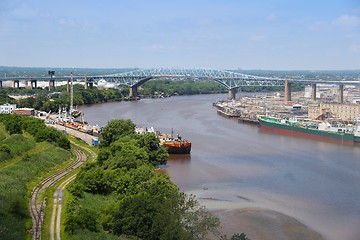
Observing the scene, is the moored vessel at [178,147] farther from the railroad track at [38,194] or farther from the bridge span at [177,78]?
the bridge span at [177,78]

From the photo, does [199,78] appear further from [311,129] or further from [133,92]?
[311,129]

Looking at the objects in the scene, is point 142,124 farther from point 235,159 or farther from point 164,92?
point 164,92

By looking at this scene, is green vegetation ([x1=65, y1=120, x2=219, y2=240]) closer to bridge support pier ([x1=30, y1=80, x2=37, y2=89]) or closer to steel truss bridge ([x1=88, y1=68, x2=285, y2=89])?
steel truss bridge ([x1=88, y1=68, x2=285, y2=89])

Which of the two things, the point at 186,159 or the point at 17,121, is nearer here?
the point at 186,159

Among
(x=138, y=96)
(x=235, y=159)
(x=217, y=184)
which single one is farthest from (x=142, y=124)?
(x=138, y=96)

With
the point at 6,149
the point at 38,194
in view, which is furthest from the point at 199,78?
the point at 38,194

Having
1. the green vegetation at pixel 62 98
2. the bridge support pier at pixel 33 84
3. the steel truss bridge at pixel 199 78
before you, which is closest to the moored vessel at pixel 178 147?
the green vegetation at pixel 62 98
